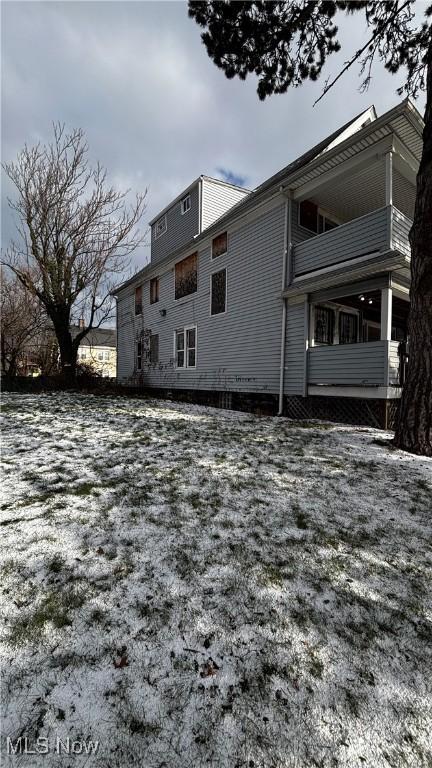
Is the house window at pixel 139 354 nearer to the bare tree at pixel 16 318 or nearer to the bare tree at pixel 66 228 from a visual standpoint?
the bare tree at pixel 66 228

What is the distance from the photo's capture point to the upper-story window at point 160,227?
15.5 metres

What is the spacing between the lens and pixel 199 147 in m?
12.0

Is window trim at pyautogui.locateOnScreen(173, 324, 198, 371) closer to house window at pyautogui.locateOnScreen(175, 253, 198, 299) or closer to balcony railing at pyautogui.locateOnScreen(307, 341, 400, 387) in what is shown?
house window at pyautogui.locateOnScreen(175, 253, 198, 299)

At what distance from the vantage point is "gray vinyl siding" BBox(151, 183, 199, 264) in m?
13.5

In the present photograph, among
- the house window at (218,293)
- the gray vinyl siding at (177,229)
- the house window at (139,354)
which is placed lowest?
the house window at (139,354)

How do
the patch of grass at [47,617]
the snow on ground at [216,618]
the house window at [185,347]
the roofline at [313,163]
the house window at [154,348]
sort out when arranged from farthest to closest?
the house window at [154,348], the house window at [185,347], the roofline at [313,163], the patch of grass at [47,617], the snow on ground at [216,618]

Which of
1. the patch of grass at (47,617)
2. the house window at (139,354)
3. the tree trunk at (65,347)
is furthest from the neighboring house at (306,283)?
the patch of grass at (47,617)

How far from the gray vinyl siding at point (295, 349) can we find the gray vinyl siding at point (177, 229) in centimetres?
702

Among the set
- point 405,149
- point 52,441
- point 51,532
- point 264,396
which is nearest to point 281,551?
point 51,532

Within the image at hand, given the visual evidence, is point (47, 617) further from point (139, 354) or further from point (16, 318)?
point (16, 318)

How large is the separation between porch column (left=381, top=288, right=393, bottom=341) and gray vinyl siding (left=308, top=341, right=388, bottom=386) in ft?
0.57

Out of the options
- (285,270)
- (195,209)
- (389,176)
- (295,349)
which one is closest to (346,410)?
(295,349)

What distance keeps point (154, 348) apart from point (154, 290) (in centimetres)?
278

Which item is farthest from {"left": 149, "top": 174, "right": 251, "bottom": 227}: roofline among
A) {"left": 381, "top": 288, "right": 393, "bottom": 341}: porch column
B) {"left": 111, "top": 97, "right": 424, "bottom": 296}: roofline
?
{"left": 381, "top": 288, "right": 393, "bottom": 341}: porch column
